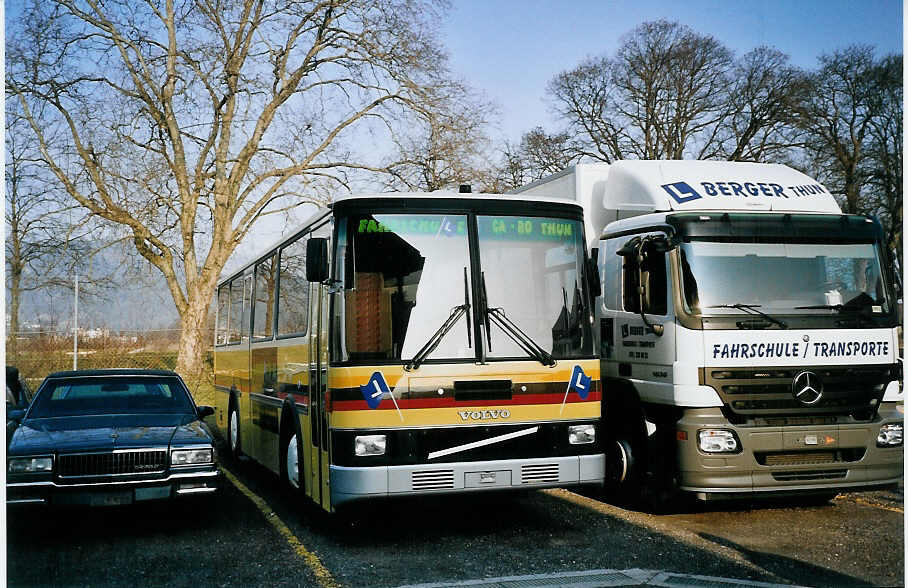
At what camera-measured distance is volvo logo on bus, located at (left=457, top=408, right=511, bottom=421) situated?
7.72 metres

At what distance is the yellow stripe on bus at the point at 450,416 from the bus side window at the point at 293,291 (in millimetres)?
1499

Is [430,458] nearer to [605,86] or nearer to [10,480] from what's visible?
[10,480]

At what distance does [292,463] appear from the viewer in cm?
939

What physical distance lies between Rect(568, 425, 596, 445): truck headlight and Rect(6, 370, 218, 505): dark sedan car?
311 cm

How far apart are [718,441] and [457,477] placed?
236cm

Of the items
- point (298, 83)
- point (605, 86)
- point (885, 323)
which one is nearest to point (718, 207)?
point (885, 323)

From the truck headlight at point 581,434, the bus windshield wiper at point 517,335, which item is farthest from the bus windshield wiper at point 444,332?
the truck headlight at point 581,434

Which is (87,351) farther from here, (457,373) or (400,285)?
(457,373)

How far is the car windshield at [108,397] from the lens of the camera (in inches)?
381

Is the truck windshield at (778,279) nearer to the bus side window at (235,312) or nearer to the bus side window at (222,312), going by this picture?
the bus side window at (235,312)

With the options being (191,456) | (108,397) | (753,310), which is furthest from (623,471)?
(108,397)

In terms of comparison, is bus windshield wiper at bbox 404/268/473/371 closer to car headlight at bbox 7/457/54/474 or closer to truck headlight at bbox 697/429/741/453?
truck headlight at bbox 697/429/741/453

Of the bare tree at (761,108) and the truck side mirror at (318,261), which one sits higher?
the bare tree at (761,108)

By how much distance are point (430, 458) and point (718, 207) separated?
3.82 meters
